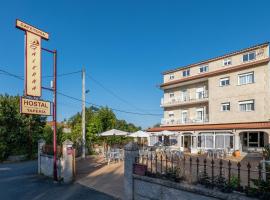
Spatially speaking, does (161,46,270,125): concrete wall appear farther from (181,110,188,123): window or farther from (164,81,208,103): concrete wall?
(181,110,188,123): window

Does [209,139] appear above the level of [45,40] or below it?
below

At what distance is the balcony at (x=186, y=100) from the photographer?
32.7 meters

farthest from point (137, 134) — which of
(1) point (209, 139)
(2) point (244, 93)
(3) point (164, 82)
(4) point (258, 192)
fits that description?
(4) point (258, 192)

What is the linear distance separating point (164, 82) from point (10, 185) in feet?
96.7

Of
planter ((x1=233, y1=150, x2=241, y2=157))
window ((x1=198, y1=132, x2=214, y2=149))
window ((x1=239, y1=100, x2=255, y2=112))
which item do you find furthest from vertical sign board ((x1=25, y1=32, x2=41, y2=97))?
window ((x1=239, y1=100, x2=255, y2=112))

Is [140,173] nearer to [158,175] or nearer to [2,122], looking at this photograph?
[158,175]

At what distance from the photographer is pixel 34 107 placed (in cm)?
1339

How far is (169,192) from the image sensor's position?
7.63m

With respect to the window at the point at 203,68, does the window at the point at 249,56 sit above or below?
above

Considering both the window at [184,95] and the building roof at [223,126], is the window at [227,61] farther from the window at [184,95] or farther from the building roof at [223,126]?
the building roof at [223,126]

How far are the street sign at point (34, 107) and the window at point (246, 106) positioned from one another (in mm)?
21381

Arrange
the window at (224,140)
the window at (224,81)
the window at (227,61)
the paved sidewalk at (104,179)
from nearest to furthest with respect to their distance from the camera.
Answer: the paved sidewalk at (104,179) < the window at (224,140) < the window at (224,81) < the window at (227,61)

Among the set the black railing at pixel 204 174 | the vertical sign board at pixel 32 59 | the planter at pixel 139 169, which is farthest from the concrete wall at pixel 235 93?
the vertical sign board at pixel 32 59

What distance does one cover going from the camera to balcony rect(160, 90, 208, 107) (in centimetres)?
3272
